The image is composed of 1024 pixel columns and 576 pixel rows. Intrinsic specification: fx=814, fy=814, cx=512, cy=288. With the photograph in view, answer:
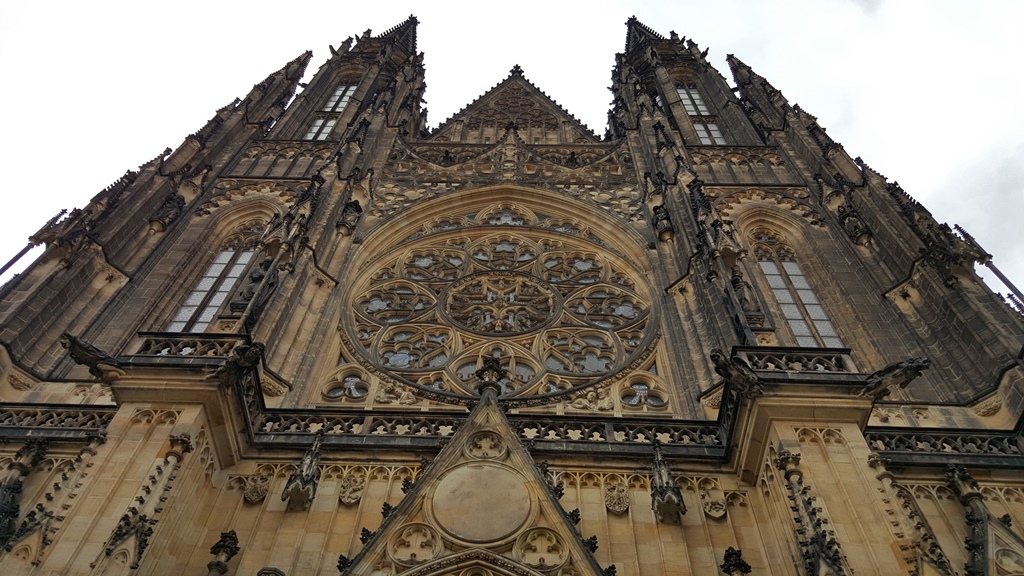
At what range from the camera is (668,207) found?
15859 millimetres

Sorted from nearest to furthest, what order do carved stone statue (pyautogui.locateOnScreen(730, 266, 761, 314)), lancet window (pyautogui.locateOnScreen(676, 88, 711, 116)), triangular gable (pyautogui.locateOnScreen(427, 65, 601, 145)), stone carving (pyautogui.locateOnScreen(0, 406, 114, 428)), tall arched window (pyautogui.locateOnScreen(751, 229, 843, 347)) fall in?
stone carving (pyautogui.locateOnScreen(0, 406, 114, 428))
carved stone statue (pyautogui.locateOnScreen(730, 266, 761, 314))
tall arched window (pyautogui.locateOnScreen(751, 229, 843, 347))
triangular gable (pyautogui.locateOnScreen(427, 65, 601, 145))
lancet window (pyautogui.locateOnScreen(676, 88, 711, 116))

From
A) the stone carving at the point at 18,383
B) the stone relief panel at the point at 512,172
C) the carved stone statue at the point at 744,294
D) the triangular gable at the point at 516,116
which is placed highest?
the triangular gable at the point at 516,116

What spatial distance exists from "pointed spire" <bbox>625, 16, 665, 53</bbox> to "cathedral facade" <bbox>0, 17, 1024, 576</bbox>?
10741 mm

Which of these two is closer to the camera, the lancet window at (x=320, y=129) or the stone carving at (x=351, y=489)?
the stone carving at (x=351, y=489)

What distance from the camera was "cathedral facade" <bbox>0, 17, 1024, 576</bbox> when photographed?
27.1ft

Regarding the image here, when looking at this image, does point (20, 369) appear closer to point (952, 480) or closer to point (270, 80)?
point (952, 480)

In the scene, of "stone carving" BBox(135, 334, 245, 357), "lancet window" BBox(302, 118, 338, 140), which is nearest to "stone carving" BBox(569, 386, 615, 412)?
"stone carving" BBox(135, 334, 245, 357)

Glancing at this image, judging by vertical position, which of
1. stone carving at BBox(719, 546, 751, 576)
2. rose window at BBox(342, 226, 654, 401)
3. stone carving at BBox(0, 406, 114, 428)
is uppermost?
rose window at BBox(342, 226, 654, 401)

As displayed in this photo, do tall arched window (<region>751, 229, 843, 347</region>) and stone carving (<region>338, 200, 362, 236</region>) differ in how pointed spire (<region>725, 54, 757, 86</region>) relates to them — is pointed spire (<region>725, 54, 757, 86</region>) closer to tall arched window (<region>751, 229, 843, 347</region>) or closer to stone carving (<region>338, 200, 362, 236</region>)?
tall arched window (<region>751, 229, 843, 347</region>)

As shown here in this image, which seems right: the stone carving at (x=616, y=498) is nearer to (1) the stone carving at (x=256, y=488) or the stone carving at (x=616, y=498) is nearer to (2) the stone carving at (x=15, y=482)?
(1) the stone carving at (x=256, y=488)

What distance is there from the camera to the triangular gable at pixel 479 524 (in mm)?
7992

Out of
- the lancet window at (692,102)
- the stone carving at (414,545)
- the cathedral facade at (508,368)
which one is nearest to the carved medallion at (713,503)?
the cathedral facade at (508,368)

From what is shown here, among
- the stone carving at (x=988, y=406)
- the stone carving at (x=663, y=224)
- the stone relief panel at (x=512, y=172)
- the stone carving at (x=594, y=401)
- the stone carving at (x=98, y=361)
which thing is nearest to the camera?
the stone carving at (x=98, y=361)

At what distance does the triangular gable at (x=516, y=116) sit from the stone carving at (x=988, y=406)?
12.7 metres
